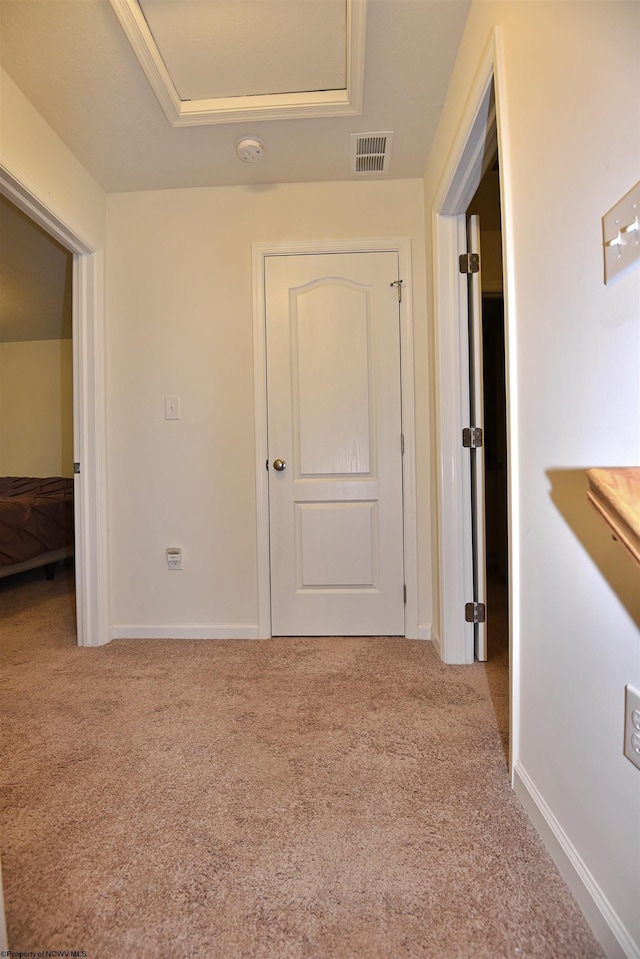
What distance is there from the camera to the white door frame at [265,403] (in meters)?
2.18

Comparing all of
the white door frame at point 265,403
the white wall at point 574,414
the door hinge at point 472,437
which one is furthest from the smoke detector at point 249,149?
the door hinge at point 472,437

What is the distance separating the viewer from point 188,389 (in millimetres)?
2279

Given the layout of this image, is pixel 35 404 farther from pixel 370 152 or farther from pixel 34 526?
pixel 370 152

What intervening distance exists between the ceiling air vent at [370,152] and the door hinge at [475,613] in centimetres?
206

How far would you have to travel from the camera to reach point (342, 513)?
224cm

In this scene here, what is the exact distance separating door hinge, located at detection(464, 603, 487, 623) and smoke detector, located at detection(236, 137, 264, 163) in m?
2.19

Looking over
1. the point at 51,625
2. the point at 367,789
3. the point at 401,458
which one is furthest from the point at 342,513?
the point at 51,625

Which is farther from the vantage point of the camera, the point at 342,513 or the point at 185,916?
the point at 342,513

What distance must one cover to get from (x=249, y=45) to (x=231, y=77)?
0.16m

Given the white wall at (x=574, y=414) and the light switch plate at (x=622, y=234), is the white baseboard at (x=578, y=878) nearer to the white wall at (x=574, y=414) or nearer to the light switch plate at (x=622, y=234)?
the white wall at (x=574, y=414)

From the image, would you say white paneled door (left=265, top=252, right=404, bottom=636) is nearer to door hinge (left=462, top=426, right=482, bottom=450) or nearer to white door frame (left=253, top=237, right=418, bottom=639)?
white door frame (left=253, top=237, right=418, bottom=639)

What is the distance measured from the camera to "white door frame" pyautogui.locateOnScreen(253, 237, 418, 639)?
2182mm

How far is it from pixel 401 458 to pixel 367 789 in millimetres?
1430

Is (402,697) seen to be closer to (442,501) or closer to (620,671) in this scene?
(442,501)
